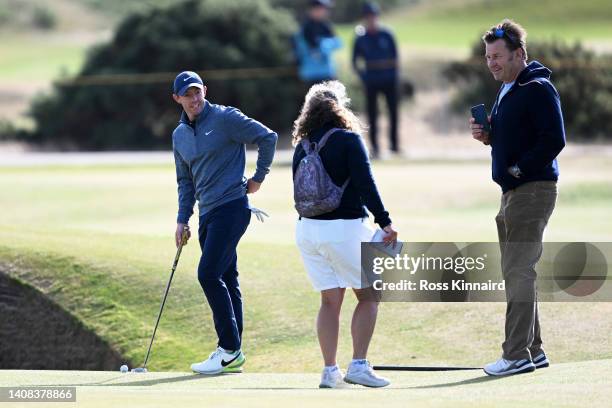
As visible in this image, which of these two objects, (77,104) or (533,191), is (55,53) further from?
(533,191)

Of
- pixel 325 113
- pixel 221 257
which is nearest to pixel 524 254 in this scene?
pixel 325 113

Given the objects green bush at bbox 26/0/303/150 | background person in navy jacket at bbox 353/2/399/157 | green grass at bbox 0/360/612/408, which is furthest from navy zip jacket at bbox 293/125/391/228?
green bush at bbox 26/0/303/150

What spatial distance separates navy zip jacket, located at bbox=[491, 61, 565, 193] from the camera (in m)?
8.40

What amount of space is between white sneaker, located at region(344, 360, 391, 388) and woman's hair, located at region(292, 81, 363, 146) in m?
1.45

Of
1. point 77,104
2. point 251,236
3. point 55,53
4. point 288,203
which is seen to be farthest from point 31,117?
point 55,53

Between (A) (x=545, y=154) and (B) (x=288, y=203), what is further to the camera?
(B) (x=288, y=203)

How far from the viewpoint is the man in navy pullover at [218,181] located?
9.36 metres

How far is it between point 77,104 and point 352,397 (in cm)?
2519

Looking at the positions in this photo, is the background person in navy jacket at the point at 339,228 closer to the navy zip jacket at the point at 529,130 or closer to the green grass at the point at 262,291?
the navy zip jacket at the point at 529,130

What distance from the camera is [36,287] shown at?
12234 millimetres

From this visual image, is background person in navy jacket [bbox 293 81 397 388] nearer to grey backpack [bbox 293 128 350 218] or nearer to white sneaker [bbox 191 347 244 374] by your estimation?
grey backpack [bbox 293 128 350 218]

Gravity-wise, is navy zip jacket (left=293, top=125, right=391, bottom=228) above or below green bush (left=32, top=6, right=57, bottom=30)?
below

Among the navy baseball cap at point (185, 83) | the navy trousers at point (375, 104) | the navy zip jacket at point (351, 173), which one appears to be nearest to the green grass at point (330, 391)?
the navy zip jacket at point (351, 173)

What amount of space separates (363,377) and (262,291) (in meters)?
3.48
